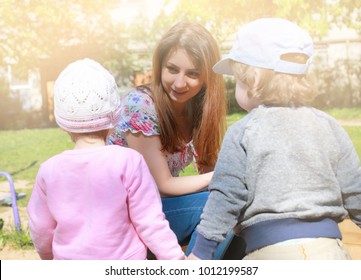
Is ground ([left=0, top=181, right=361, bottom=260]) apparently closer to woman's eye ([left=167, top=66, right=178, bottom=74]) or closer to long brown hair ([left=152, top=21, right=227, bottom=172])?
long brown hair ([left=152, top=21, right=227, bottom=172])

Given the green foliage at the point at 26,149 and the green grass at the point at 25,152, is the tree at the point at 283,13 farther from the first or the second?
the green foliage at the point at 26,149

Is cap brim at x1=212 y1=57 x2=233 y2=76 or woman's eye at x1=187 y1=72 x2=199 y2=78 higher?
cap brim at x1=212 y1=57 x2=233 y2=76

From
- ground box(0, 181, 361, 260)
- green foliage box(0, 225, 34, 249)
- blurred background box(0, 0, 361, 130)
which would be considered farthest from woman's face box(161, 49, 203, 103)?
green foliage box(0, 225, 34, 249)

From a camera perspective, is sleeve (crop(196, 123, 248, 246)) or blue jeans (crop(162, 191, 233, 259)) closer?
sleeve (crop(196, 123, 248, 246))

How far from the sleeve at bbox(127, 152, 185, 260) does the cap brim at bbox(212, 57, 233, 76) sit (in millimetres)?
315

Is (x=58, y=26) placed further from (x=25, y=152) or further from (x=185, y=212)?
(x=185, y=212)

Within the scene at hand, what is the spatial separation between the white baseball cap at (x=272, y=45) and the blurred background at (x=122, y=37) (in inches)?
12.1

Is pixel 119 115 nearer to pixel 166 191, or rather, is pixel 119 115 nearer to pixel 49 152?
pixel 166 191

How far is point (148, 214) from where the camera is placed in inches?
55.7

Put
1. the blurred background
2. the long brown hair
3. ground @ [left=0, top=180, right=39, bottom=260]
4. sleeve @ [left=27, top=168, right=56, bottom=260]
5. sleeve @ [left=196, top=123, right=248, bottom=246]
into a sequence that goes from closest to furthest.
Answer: sleeve @ [left=196, top=123, right=248, bottom=246], sleeve @ [left=27, top=168, right=56, bottom=260], the long brown hair, the blurred background, ground @ [left=0, top=180, right=39, bottom=260]

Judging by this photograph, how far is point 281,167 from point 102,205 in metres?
0.45

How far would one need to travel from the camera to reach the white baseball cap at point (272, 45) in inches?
53.2

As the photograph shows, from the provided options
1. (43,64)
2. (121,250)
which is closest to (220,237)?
(121,250)

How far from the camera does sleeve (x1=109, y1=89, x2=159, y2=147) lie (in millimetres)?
1656
